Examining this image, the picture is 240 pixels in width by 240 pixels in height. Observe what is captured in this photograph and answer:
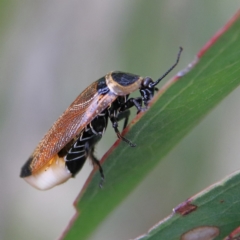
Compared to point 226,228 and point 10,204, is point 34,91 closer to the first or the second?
point 10,204

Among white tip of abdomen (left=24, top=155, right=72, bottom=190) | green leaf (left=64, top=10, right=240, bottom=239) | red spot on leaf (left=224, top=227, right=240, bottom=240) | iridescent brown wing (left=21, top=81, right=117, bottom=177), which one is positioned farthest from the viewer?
white tip of abdomen (left=24, top=155, right=72, bottom=190)

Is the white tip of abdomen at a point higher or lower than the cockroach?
lower

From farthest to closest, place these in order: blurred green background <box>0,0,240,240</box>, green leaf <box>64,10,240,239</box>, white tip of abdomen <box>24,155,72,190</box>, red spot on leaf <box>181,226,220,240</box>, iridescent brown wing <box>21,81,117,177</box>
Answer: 1. blurred green background <box>0,0,240,240</box>
2. white tip of abdomen <box>24,155,72,190</box>
3. iridescent brown wing <box>21,81,117,177</box>
4. red spot on leaf <box>181,226,220,240</box>
5. green leaf <box>64,10,240,239</box>

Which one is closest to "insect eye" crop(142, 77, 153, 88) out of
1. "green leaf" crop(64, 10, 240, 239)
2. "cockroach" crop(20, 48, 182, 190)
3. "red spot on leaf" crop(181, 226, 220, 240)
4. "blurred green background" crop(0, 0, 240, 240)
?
"cockroach" crop(20, 48, 182, 190)

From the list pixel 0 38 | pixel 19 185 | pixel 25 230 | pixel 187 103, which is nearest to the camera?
pixel 187 103

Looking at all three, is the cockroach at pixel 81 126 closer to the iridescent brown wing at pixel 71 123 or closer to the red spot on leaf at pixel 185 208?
the iridescent brown wing at pixel 71 123

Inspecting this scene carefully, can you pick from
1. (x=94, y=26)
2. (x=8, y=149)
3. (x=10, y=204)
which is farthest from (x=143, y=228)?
(x=94, y=26)

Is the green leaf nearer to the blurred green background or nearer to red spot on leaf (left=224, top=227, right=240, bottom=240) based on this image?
red spot on leaf (left=224, top=227, right=240, bottom=240)
